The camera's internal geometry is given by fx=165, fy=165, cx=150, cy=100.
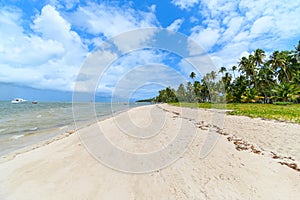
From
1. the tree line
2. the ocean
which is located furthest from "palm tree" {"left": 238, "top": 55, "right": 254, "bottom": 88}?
the ocean

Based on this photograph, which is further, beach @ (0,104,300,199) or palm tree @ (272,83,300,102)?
palm tree @ (272,83,300,102)

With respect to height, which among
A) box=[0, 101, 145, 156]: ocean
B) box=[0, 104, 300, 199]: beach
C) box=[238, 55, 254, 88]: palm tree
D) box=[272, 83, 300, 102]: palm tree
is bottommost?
box=[0, 101, 145, 156]: ocean

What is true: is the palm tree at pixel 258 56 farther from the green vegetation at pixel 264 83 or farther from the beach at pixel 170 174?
the beach at pixel 170 174

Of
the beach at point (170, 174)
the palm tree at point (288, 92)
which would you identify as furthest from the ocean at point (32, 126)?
the palm tree at point (288, 92)

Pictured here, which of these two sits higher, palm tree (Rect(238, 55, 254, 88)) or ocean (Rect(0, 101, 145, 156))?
palm tree (Rect(238, 55, 254, 88))

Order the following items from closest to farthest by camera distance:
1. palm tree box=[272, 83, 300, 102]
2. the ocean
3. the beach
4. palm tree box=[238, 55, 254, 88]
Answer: the beach → the ocean → palm tree box=[272, 83, 300, 102] → palm tree box=[238, 55, 254, 88]

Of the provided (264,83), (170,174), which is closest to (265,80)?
(264,83)

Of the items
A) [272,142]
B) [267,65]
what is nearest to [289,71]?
[267,65]

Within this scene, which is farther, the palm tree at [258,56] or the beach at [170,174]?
the palm tree at [258,56]

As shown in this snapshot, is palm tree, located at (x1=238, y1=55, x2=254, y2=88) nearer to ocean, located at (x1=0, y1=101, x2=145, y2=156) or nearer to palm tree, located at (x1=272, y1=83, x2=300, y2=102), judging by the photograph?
palm tree, located at (x1=272, y1=83, x2=300, y2=102)

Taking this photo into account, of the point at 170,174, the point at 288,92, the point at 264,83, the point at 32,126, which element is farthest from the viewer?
the point at 264,83

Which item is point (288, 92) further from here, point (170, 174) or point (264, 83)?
point (170, 174)

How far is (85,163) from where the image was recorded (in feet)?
18.7

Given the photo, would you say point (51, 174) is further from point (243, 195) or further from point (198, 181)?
point (243, 195)
